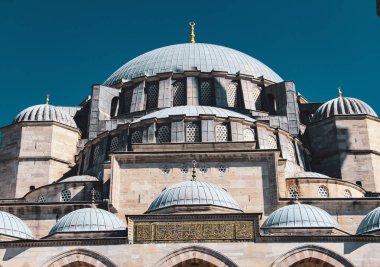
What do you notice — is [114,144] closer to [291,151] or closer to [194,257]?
[291,151]

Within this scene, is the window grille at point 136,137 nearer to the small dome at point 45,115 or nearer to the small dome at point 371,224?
the small dome at point 45,115

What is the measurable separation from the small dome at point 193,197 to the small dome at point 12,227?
406 cm

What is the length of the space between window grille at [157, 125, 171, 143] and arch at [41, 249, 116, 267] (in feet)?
28.4

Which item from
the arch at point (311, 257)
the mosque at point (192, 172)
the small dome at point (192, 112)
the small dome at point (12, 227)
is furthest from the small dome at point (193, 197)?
the small dome at point (192, 112)

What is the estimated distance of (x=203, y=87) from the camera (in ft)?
114

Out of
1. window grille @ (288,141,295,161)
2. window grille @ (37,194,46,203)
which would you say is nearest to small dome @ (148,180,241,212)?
window grille @ (37,194,46,203)

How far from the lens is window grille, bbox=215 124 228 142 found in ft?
95.3

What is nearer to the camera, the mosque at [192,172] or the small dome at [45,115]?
the mosque at [192,172]

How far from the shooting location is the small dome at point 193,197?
2214 cm

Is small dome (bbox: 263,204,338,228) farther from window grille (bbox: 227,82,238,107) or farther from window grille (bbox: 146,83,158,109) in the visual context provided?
window grille (bbox: 146,83,158,109)

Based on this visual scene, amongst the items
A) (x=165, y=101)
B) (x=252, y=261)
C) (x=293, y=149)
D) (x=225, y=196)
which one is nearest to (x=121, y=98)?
(x=165, y=101)

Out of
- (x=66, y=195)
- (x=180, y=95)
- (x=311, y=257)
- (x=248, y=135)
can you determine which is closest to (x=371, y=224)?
(x=311, y=257)

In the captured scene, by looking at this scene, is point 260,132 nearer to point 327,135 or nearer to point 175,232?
point 327,135

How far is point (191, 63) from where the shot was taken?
1435 inches
